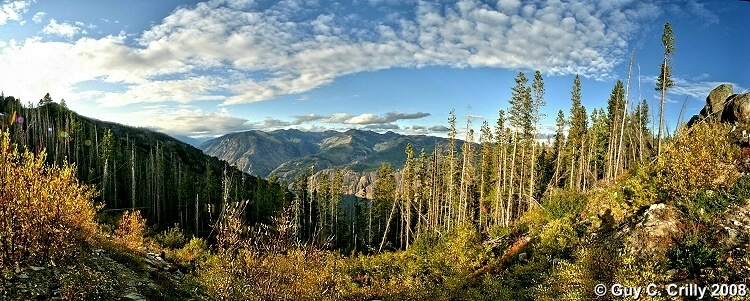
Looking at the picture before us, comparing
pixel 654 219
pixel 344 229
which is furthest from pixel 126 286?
pixel 344 229

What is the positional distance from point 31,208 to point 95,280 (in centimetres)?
443

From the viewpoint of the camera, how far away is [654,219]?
14.7 metres

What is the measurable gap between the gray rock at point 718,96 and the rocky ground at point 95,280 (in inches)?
1682

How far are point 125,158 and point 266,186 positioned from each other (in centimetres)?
2447

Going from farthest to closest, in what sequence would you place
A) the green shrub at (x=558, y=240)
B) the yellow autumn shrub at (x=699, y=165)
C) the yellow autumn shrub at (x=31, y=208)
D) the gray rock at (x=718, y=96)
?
the gray rock at (x=718, y=96) < the green shrub at (x=558, y=240) < the yellow autumn shrub at (x=699, y=165) < the yellow autumn shrub at (x=31, y=208)

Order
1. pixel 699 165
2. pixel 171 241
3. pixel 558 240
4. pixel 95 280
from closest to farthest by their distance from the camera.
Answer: pixel 699 165, pixel 95 280, pixel 558 240, pixel 171 241

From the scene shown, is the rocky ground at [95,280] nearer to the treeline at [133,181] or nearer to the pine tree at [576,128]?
the treeline at [133,181]

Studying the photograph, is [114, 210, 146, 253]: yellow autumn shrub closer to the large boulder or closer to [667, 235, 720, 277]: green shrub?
[667, 235, 720, 277]: green shrub

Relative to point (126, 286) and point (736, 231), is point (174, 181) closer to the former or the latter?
point (126, 286)

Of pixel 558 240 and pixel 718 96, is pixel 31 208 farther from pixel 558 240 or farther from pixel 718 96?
pixel 718 96

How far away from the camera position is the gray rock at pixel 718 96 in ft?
104

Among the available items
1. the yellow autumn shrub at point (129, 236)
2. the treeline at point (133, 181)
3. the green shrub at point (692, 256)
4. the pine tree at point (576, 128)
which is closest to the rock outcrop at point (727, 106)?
the green shrub at point (692, 256)

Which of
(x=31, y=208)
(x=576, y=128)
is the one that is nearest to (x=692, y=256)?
(x=31, y=208)

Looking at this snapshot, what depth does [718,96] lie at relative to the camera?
1275 inches
